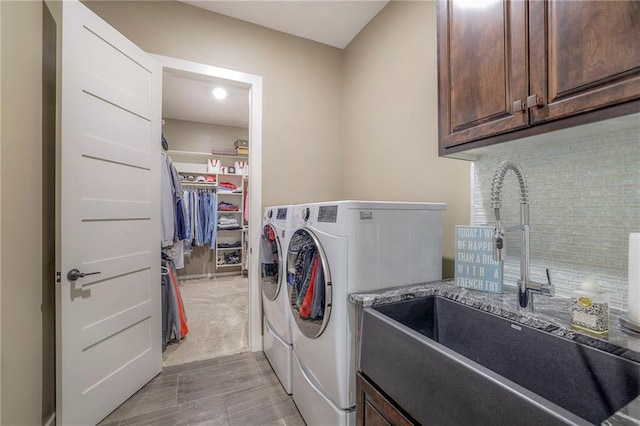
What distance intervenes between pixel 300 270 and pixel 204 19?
87.3 inches

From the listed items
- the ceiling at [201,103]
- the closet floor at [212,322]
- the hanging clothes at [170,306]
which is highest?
the ceiling at [201,103]

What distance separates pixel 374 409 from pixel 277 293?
105 cm

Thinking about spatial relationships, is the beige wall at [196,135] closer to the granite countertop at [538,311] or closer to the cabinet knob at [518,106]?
the granite countertop at [538,311]

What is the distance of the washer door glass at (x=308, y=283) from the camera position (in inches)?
50.2

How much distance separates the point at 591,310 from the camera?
32.1 inches

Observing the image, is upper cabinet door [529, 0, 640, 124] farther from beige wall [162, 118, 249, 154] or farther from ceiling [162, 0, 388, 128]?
beige wall [162, 118, 249, 154]

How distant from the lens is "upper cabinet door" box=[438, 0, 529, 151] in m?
0.97

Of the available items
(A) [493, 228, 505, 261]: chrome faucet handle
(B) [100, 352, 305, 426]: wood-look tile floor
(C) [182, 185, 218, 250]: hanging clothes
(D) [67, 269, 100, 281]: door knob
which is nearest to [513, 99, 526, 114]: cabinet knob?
(A) [493, 228, 505, 261]: chrome faucet handle

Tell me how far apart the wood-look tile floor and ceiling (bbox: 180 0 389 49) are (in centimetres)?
287

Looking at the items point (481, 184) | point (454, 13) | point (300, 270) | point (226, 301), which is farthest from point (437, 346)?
point (226, 301)

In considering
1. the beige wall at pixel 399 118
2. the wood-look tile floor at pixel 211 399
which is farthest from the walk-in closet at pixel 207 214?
the beige wall at pixel 399 118

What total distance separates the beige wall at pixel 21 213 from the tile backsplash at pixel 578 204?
2.18 metres

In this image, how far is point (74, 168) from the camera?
4.78 feet

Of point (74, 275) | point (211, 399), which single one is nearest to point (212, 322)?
point (211, 399)
